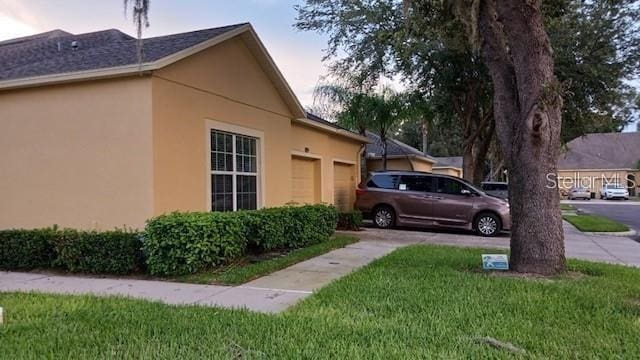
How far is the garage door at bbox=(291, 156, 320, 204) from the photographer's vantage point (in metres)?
14.8

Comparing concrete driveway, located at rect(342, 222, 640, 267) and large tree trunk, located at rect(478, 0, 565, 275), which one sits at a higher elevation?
large tree trunk, located at rect(478, 0, 565, 275)

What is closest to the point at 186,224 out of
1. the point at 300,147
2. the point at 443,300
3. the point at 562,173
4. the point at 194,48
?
the point at 194,48

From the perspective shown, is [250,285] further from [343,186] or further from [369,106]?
[369,106]

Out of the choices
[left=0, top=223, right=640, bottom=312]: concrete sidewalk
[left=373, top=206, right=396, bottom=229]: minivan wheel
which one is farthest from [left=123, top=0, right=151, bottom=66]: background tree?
[left=373, top=206, right=396, bottom=229]: minivan wheel

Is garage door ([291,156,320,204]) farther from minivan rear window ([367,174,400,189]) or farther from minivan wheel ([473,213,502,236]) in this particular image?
minivan wheel ([473,213,502,236])

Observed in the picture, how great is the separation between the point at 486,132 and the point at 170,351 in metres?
20.9

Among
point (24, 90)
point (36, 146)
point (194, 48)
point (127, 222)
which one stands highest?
point (194, 48)

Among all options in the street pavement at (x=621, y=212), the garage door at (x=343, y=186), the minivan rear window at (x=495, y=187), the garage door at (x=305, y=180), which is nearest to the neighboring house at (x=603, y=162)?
the street pavement at (x=621, y=212)

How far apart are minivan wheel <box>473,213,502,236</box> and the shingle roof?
937 centimetres

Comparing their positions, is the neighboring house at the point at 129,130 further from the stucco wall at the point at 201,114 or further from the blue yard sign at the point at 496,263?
the blue yard sign at the point at 496,263

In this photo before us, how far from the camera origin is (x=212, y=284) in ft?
23.2

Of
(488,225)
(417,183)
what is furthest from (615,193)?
(417,183)

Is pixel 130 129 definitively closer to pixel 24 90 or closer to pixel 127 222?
pixel 127 222

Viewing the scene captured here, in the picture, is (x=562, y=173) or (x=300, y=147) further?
(x=562, y=173)
